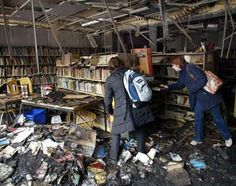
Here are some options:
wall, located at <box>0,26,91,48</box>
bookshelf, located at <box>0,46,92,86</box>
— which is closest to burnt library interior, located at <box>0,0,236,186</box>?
bookshelf, located at <box>0,46,92,86</box>

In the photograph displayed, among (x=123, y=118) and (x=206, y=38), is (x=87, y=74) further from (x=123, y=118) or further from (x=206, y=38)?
(x=206, y=38)

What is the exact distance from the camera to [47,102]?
13.8ft

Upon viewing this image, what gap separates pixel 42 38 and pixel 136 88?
554 centimetres

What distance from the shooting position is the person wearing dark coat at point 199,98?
3631mm

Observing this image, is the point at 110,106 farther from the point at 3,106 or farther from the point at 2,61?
the point at 2,61

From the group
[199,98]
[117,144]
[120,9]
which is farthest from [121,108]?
[120,9]

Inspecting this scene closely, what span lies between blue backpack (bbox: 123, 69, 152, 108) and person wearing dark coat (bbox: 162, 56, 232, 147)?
36.9 inches

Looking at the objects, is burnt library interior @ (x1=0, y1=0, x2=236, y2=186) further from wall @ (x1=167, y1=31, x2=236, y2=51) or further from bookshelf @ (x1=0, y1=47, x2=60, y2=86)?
wall @ (x1=167, y1=31, x2=236, y2=51)

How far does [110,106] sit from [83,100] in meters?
1.06

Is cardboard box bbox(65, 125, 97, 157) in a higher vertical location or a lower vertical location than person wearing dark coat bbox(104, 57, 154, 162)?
lower

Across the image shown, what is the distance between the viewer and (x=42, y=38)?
7.63m

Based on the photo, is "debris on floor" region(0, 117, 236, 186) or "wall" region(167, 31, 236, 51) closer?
"debris on floor" region(0, 117, 236, 186)

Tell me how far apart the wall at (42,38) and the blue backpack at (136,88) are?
5.21 meters

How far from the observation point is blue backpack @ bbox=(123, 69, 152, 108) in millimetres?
3178
